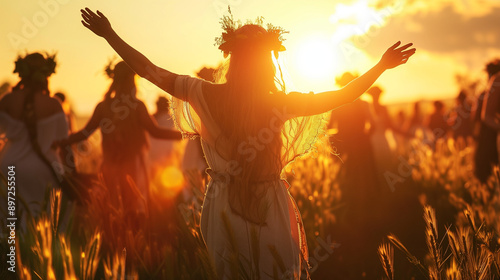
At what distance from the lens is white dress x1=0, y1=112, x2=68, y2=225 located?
4352 millimetres

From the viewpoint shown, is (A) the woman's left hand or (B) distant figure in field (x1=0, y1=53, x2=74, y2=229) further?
(B) distant figure in field (x1=0, y1=53, x2=74, y2=229)

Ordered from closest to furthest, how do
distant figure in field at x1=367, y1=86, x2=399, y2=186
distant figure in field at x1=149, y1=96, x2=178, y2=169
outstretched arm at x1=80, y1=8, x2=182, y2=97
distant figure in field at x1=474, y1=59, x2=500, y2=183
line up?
outstretched arm at x1=80, y1=8, x2=182, y2=97, distant figure in field at x1=474, y1=59, x2=500, y2=183, distant figure in field at x1=149, y1=96, x2=178, y2=169, distant figure in field at x1=367, y1=86, x2=399, y2=186

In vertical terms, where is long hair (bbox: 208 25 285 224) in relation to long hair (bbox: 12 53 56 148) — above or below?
below

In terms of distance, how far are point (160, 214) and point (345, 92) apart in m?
3.30

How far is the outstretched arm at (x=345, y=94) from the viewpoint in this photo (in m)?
2.28

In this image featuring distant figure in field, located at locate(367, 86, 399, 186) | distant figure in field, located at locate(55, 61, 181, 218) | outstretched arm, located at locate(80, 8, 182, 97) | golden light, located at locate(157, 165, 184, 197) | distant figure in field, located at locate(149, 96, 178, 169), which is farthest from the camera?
distant figure in field, located at locate(367, 86, 399, 186)

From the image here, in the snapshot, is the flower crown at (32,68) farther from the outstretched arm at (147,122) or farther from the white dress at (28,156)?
the outstretched arm at (147,122)

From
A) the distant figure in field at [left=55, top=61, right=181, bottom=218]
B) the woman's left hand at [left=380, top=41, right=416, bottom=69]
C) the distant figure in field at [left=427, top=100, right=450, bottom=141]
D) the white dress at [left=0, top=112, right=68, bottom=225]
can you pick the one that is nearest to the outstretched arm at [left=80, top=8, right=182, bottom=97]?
the woman's left hand at [left=380, top=41, right=416, bottom=69]

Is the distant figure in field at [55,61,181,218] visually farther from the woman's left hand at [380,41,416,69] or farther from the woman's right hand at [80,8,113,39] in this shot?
the woman's left hand at [380,41,416,69]

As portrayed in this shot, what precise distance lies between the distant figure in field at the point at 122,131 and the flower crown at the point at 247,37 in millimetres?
2130

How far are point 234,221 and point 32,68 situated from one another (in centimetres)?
288

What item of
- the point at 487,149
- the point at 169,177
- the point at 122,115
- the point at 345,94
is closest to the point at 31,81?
Answer: the point at 122,115

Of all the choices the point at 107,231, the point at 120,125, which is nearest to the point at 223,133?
the point at 107,231

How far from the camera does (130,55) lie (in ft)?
7.57
